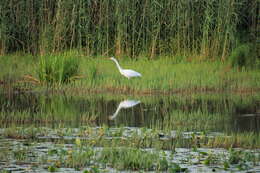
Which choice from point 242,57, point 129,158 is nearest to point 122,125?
point 129,158

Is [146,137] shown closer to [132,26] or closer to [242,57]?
[242,57]

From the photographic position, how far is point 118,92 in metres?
13.4

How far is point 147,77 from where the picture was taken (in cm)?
1420

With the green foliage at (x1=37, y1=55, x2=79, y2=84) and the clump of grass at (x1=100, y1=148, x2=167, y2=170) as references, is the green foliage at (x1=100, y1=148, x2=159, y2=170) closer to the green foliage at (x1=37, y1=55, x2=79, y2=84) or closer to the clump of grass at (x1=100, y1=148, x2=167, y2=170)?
the clump of grass at (x1=100, y1=148, x2=167, y2=170)

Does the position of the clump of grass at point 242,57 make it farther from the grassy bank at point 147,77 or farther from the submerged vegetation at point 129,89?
the grassy bank at point 147,77

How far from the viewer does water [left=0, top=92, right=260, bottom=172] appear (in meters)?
7.41

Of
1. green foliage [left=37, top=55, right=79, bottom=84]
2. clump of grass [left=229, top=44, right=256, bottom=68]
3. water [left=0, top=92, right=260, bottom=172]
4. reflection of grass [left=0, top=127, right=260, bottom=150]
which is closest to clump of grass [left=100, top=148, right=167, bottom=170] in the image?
water [left=0, top=92, right=260, bottom=172]

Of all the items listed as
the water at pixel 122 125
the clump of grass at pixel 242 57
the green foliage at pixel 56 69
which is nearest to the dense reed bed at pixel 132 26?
the clump of grass at pixel 242 57

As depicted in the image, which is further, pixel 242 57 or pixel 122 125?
pixel 242 57

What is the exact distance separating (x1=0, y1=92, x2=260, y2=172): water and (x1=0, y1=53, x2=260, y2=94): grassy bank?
1.66 feet

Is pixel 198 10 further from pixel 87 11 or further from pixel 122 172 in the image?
pixel 122 172

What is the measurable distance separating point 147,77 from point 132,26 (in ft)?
11.1

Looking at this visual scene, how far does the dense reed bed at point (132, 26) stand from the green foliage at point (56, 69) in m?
2.59

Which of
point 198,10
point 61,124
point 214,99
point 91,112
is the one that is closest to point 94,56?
point 198,10
